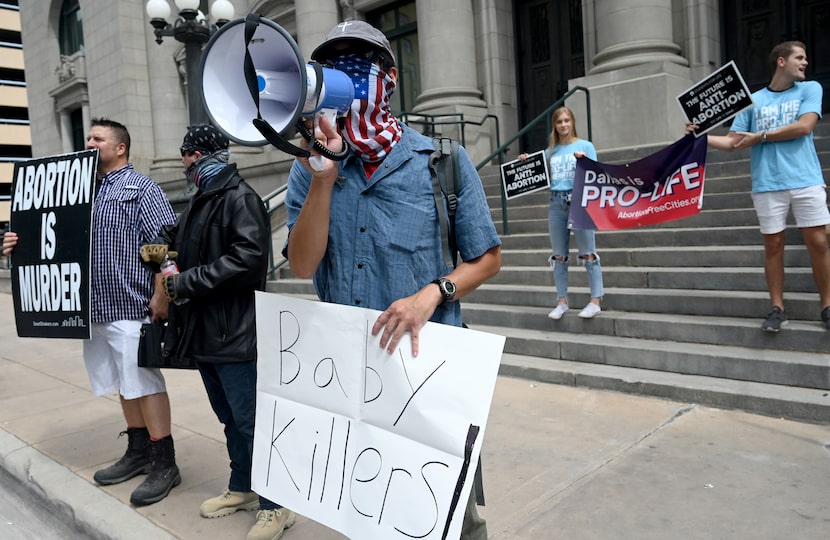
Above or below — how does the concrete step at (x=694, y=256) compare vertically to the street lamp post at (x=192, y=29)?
below

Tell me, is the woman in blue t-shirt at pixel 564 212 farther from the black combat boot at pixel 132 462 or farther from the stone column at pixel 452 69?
the stone column at pixel 452 69

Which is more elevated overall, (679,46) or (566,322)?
(679,46)

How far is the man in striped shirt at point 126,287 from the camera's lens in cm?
376

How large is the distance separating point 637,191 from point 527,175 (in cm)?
113

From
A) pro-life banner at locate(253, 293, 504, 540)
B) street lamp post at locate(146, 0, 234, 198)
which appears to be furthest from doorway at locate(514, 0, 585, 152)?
pro-life banner at locate(253, 293, 504, 540)

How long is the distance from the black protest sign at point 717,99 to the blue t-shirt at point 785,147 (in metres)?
0.11

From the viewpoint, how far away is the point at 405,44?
564 inches

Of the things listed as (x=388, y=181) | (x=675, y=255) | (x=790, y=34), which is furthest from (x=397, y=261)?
(x=790, y=34)

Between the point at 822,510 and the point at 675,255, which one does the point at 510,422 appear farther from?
the point at 675,255

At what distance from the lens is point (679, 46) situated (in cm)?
1010

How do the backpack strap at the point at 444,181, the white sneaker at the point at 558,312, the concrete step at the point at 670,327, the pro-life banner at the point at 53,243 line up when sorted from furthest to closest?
the white sneaker at the point at 558,312, the concrete step at the point at 670,327, the pro-life banner at the point at 53,243, the backpack strap at the point at 444,181

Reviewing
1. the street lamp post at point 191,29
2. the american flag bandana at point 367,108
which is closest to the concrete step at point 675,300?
the american flag bandana at point 367,108

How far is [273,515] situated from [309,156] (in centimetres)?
209

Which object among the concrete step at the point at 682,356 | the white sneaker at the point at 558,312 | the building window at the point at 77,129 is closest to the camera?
the concrete step at the point at 682,356
